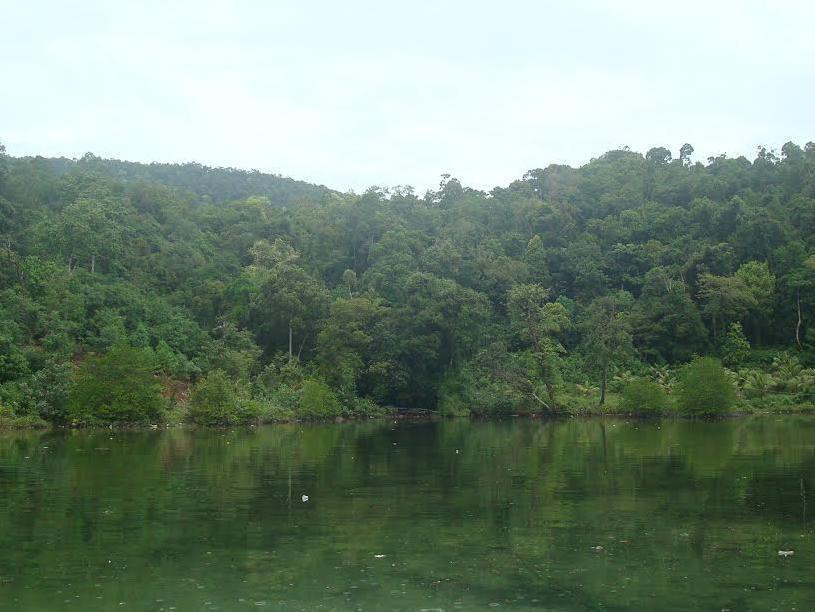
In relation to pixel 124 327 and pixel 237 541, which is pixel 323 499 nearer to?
pixel 237 541

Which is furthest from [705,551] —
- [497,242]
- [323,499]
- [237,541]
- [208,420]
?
[497,242]

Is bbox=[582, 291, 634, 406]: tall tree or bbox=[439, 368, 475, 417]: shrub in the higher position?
bbox=[582, 291, 634, 406]: tall tree

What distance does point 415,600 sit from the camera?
10.7m

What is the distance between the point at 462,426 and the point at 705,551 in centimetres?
3907

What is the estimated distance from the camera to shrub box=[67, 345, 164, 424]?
45.3 meters

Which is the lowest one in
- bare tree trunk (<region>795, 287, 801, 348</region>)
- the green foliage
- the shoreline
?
the shoreline

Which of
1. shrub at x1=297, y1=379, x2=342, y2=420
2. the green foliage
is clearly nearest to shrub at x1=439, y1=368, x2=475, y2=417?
shrub at x1=297, y1=379, x2=342, y2=420

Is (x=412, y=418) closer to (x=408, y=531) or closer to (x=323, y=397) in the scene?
(x=323, y=397)

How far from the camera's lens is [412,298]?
67.1m

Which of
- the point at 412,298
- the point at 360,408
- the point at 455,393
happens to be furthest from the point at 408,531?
the point at 412,298

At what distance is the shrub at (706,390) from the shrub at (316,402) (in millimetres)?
23500

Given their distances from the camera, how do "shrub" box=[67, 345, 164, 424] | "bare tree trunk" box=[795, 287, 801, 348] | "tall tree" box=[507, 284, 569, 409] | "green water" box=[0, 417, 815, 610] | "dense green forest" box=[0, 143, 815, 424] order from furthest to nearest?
"bare tree trunk" box=[795, 287, 801, 348], "tall tree" box=[507, 284, 569, 409], "dense green forest" box=[0, 143, 815, 424], "shrub" box=[67, 345, 164, 424], "green water" box=[0, 417, 815, 610]

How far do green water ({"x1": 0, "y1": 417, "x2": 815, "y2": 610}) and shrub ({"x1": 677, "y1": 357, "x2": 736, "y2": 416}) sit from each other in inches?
921

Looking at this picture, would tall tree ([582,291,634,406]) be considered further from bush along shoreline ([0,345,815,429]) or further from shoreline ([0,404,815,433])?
shoreline ([0,404,815,433])
